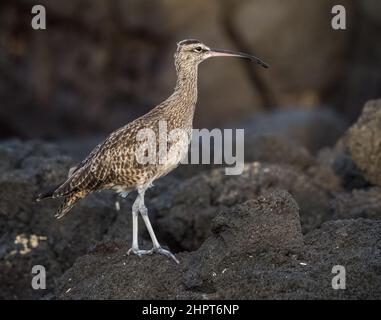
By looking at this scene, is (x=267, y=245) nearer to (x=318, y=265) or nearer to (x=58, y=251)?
(x=318, y=265)

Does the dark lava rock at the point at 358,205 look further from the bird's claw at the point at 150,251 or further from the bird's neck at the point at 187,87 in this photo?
the bird's claw at the point at 150,251

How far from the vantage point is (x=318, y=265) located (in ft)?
31.1

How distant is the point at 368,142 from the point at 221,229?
4264 millimetres

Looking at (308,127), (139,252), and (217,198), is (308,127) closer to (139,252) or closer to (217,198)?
(217,198)

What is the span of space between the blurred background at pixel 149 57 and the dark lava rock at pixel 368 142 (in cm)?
1247

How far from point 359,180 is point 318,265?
5.35 metres

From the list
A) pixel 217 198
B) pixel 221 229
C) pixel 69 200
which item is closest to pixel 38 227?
pixel 69 200

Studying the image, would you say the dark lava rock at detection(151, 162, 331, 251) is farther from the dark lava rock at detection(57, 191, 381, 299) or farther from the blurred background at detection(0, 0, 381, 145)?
the blurred background at detection(0, 0, 381, 145)

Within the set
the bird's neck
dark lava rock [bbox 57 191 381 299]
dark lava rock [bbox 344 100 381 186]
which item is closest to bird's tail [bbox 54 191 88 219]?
dark lava rock [bbox 57 191 381 299]

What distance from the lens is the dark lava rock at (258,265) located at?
29.7 ft

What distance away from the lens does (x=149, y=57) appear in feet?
88.1

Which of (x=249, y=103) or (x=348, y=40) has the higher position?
(x=348, y=40)

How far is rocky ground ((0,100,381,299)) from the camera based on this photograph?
9406 mm
